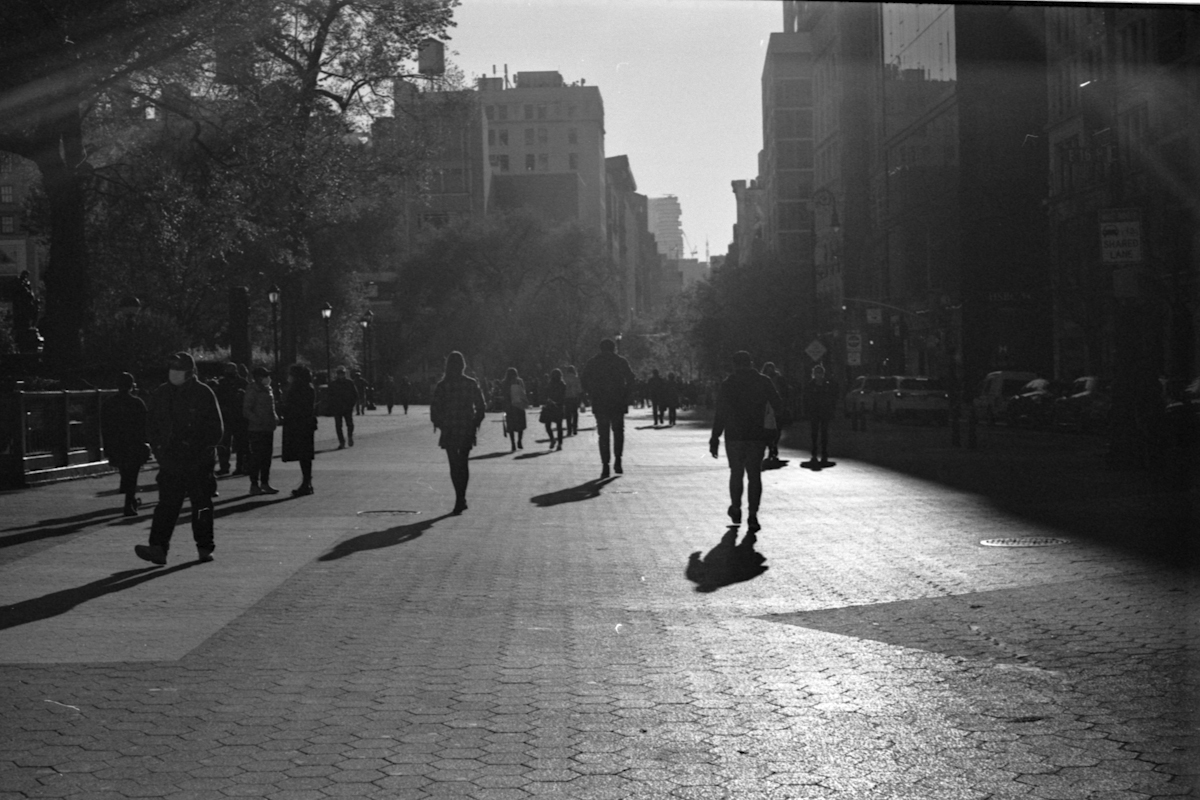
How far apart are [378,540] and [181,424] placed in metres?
2.53

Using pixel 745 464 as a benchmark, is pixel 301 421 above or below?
above

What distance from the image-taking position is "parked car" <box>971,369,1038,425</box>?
47.7m

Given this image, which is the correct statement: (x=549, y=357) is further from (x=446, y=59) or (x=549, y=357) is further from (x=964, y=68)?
(x=446, y=59)

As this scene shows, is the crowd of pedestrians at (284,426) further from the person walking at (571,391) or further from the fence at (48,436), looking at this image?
the person walking at (571,391)

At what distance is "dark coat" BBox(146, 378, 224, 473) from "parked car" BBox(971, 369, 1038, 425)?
1446 inches

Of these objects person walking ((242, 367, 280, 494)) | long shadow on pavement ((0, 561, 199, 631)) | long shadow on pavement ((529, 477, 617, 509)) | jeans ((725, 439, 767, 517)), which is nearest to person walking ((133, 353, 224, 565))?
long shadow on pavement ((0, 561, 199, 631))

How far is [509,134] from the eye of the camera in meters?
178

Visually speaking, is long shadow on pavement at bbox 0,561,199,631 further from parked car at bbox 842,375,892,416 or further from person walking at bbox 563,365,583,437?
parked car at bbox 842,375,892,416

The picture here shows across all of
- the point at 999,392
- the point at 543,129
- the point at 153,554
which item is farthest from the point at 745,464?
the point at 543,129

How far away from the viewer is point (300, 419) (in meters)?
21.5

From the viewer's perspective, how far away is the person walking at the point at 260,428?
21.1m

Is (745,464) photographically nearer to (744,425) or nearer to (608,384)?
(744,425)

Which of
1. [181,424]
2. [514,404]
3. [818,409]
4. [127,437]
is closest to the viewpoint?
[181,424]

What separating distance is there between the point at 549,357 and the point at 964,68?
28480mm
